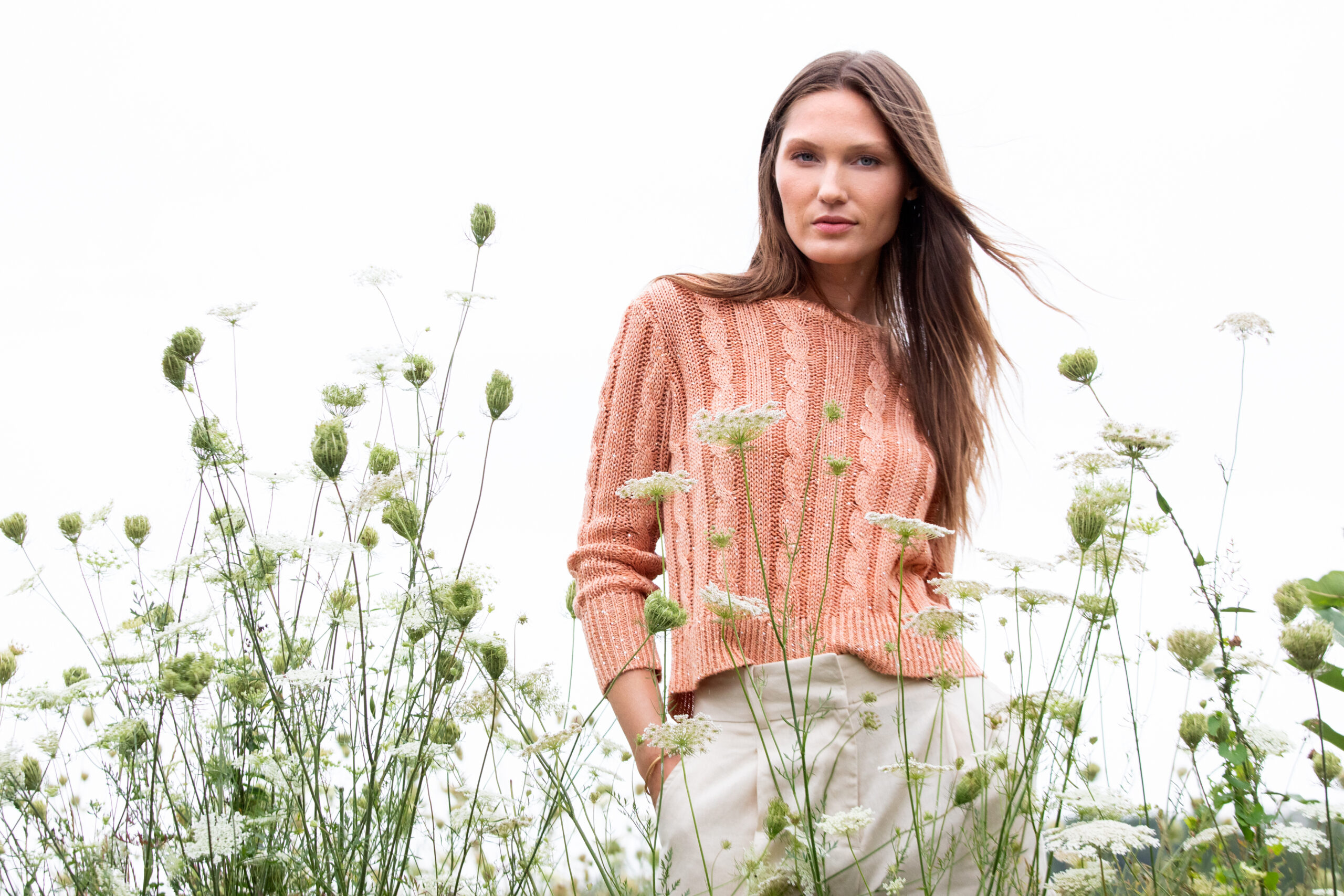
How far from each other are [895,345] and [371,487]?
4.07 ft

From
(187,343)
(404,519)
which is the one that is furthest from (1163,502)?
(187,343)

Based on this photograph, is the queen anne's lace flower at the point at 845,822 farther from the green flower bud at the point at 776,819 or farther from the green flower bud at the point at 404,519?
the green flower bud at the point at 404,519

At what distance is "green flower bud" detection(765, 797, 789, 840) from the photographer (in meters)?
1.70

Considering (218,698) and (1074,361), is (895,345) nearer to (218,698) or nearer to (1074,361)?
(1074,361)

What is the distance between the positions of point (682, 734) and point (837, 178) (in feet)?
4.06

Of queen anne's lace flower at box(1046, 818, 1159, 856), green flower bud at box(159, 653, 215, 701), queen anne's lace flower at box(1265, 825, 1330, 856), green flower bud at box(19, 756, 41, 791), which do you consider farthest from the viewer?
green flower bud at box(19, 756, 41, 791)

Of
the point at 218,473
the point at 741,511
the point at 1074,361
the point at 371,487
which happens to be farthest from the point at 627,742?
the point at 1074,361

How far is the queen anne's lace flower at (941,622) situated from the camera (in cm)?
167

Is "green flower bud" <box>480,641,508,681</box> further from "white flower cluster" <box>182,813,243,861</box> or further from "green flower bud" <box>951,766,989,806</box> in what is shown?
"green flower bud" <box>951,766,989,806</box>

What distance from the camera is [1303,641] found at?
1.62 m

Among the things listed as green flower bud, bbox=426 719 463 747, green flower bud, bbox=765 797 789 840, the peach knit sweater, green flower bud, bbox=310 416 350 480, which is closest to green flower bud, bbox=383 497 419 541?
green flower bud, bbox=310 416 350 480

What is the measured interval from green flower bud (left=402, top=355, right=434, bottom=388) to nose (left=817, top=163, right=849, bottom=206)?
0.86 meters

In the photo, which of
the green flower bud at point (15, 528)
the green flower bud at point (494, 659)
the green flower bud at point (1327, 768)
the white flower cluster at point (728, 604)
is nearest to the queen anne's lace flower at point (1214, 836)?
the green flower bud at point (1327, 768)

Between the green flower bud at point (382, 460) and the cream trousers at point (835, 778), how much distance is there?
28.1 inches
